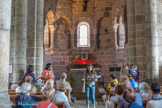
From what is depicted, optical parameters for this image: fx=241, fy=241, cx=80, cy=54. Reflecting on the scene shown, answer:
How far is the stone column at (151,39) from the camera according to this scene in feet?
33.4

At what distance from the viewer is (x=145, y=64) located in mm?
10633

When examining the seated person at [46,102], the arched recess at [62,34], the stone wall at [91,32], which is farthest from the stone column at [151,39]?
the arched recess at [62,34]

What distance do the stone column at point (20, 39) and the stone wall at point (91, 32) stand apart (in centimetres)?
695

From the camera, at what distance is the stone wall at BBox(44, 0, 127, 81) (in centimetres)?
1752

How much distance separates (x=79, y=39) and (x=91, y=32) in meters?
1.10

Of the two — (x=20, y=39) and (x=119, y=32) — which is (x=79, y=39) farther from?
(x=20, y=39)

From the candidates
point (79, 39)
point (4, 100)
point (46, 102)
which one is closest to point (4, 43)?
point (4, 100)

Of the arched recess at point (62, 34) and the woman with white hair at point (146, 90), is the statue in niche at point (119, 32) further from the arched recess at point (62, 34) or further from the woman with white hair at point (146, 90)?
the woman with white hair at point (146, 90)

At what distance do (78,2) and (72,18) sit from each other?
52.6 inches

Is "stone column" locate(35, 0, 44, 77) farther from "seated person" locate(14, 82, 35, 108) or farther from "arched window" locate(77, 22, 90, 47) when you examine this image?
"seated person" locate(14, 82, 35, 108)

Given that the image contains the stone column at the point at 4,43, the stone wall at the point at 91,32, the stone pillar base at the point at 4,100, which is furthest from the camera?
the stone wall at the point at 91,32

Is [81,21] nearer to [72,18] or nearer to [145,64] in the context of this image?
[72,18]

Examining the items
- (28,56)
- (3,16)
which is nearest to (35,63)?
(28,56)

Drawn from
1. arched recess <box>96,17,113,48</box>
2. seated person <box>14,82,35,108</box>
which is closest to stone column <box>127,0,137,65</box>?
arched recess <box>96,17,113,48</box>
